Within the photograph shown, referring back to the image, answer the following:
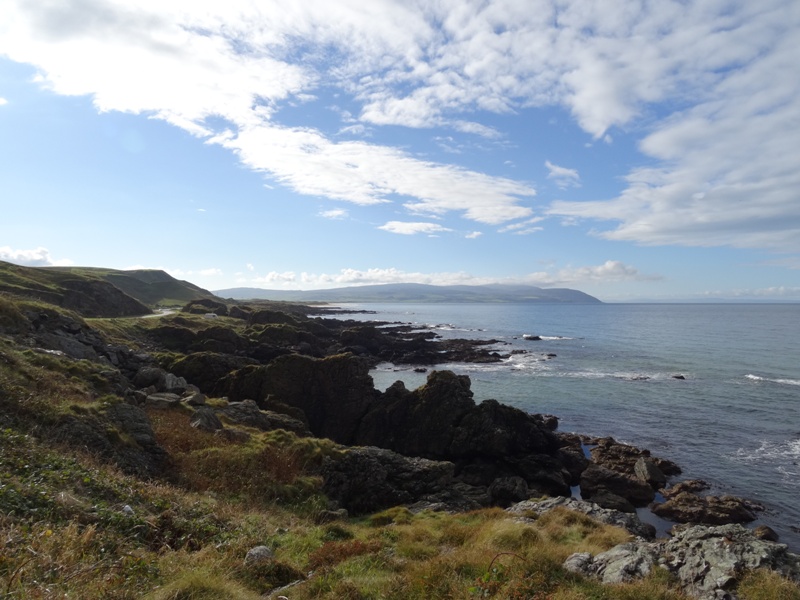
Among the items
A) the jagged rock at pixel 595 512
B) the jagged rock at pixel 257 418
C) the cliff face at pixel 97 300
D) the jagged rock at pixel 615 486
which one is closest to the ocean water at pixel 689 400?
the jagged rock at pixel 615 486

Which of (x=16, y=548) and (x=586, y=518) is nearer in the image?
(x=16, y=548)

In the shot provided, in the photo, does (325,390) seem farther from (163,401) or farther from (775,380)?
(775,380)

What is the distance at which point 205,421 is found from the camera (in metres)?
22.3

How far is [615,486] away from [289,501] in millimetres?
21425

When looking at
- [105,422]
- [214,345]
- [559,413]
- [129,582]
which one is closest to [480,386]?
[559,413]

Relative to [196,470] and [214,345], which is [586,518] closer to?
[196,470]

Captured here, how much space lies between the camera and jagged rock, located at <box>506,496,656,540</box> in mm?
17062

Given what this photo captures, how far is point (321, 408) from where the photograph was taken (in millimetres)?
36969

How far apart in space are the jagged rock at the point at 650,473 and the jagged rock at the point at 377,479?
15.3 m

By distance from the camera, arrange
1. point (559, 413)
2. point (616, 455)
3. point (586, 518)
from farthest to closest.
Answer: point (559, 413) < point (616, 455) < point (586, 518)

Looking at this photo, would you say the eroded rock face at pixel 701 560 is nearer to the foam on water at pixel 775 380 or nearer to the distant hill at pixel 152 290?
the foam on water at pixel 775 380

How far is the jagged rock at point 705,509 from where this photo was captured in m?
24.7

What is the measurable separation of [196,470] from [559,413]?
38.5 meters

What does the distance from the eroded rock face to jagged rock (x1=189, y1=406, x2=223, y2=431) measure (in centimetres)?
1729
